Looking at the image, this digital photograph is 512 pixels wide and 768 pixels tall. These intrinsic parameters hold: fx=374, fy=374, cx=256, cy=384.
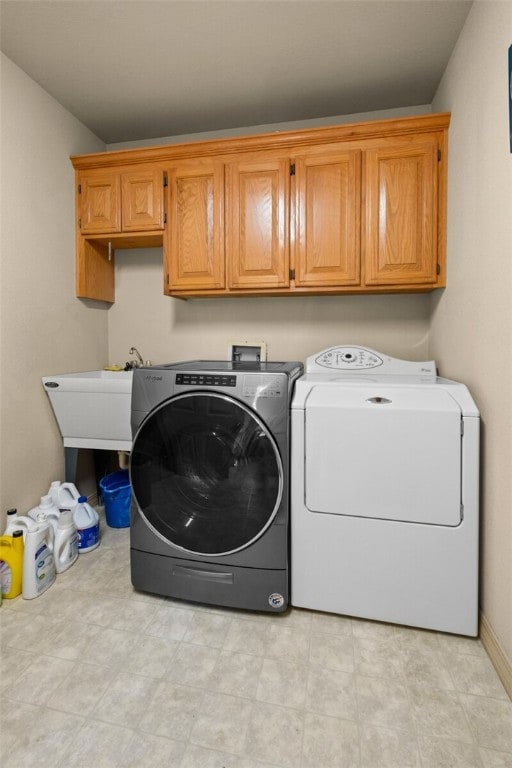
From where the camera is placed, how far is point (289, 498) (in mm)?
1560

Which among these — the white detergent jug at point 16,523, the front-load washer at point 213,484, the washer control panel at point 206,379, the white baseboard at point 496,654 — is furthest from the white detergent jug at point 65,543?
the white baseboard at point 496,654

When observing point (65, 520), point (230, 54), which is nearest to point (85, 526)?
point (65, 520)

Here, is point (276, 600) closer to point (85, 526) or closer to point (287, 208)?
point (85, 526)

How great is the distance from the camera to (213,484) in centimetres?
156

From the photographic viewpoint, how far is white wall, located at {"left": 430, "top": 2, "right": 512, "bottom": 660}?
1251 mm

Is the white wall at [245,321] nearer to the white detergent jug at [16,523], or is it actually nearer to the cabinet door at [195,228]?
the cabinet door at [195,228]

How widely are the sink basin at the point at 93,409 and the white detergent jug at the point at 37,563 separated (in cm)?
56

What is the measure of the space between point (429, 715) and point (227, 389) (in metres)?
1.23

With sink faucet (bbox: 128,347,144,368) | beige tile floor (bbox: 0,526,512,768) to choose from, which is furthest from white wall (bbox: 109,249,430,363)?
beige tile floor (bbox: 0,526,512,768)

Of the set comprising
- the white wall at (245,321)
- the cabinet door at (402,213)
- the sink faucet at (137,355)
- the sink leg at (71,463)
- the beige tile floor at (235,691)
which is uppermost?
the cabinet door at (402,213)

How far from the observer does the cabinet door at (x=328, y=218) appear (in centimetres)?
200

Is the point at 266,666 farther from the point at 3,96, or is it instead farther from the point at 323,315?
the point at 3,96

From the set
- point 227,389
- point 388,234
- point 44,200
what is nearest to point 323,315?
point 388,234

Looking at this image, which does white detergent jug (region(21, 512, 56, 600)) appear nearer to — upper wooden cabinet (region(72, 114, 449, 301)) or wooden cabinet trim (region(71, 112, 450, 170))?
upper wooden cabinet (region(72, 114, 449, 301))
